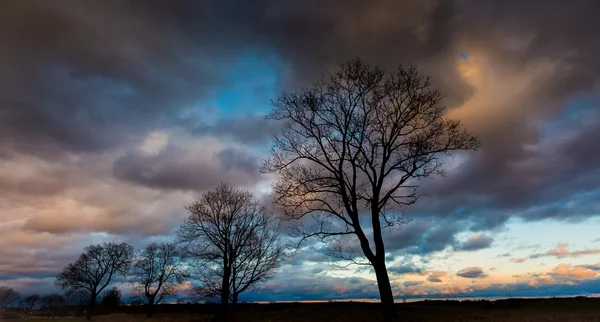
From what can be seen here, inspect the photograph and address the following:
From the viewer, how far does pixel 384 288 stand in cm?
1903

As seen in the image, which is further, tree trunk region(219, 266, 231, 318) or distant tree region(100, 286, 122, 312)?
distant tree region(100, 286, 122, 312)

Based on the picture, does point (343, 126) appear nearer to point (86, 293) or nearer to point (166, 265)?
point (166, 265)

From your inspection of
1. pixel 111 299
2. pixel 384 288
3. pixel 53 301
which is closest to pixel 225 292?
pixel 384 288

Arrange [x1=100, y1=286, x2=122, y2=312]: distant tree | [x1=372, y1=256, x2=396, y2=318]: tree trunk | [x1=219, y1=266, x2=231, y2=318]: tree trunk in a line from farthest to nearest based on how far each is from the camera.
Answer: [x1=100, y1=286, x2=122, y2=312]: distant tree
[x1=219, y1=266, x2=231, y2=318]: tree trunk
[x1=372, y1=256, x2=396, y2=318]: tree trunk

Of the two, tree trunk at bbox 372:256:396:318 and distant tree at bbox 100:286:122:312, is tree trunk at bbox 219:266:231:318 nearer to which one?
tree trunk at bbox 372:256:396:318

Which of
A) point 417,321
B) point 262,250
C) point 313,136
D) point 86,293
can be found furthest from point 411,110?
point 86,293

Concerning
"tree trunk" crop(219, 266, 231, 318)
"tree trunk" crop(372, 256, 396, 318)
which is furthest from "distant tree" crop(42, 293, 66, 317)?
"tree trunk" crop(372, 256, 396, 318)

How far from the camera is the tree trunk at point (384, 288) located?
1873 cm

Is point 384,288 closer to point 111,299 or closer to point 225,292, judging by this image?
point 225,292

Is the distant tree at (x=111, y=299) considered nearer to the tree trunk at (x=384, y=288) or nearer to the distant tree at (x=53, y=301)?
the distant tree at (x=53, y=301)

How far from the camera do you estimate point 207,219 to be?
41.2 metres

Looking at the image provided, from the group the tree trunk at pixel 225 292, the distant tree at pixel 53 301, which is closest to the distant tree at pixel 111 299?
the distant tree at pixel 53 301

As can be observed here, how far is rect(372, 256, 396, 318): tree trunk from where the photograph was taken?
61.4 ft

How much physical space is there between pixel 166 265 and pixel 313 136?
52749 millimetres
